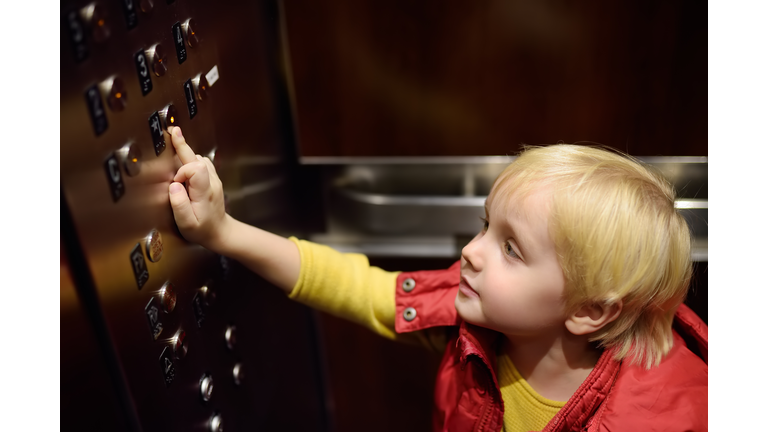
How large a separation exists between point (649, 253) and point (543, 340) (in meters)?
0.16

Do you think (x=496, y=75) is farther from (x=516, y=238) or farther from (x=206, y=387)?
(x=206, y=387)

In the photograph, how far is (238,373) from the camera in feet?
2.17

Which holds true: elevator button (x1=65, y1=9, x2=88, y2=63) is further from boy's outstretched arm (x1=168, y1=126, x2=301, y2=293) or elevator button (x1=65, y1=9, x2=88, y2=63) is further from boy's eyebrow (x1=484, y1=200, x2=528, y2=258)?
boy's eyebrow (x1=484, y1=200, x2=528, y2=258)

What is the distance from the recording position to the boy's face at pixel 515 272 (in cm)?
56

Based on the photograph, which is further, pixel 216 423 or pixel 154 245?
pixel 216 423

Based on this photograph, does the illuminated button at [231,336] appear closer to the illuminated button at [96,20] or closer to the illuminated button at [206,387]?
the illuminated button at [206,387]

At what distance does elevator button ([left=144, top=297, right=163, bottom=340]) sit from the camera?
0.47 metres

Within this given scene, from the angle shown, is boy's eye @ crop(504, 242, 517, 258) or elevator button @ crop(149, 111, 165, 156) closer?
elevator button @ crop(149, 111, 165, 156)

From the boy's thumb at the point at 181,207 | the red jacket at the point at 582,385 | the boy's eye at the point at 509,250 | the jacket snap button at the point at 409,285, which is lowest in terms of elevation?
the red jacket at the point at 582,385

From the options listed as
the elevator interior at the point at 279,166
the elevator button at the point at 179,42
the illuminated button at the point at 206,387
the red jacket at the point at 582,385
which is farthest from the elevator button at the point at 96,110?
the red jacket at the point at 582,385

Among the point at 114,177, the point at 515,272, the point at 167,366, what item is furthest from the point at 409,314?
the point at 114,177

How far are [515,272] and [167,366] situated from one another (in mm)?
309

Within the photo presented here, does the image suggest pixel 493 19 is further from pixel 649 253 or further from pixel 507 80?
pixel 649 253

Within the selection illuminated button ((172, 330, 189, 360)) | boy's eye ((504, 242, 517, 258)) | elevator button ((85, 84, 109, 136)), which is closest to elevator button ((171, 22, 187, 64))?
elevator button ((85, 84, 109, 136))
